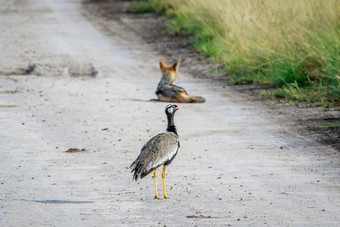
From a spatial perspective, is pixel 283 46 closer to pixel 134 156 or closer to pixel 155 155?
pixel 134 156

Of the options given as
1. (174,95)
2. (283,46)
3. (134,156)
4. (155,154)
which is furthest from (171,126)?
(283,46)

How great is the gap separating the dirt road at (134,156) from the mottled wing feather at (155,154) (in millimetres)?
357

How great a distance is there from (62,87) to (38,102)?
1645 millimetres

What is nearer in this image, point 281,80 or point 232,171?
point 232,171

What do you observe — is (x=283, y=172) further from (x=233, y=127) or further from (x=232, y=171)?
(x=233, y=127)

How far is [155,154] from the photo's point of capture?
753cm

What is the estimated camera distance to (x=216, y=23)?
20484 mm

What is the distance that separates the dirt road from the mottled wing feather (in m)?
0.36

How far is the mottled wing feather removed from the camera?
24.2 ft

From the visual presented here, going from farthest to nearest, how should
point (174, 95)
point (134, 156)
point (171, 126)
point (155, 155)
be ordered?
1. point (174, 95)
2. point (134, 156)
3. point (171, 126)
4. point (155, 155)

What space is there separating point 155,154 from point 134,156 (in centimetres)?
224

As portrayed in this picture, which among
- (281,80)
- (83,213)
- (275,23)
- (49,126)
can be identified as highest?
(275,23)

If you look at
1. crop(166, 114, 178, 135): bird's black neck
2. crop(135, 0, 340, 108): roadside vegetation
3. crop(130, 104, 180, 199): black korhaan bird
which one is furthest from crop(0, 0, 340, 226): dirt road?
crop(135, 0, 340, 108): roadside vegetation

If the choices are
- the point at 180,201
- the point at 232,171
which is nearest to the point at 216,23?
the point at 232,171
